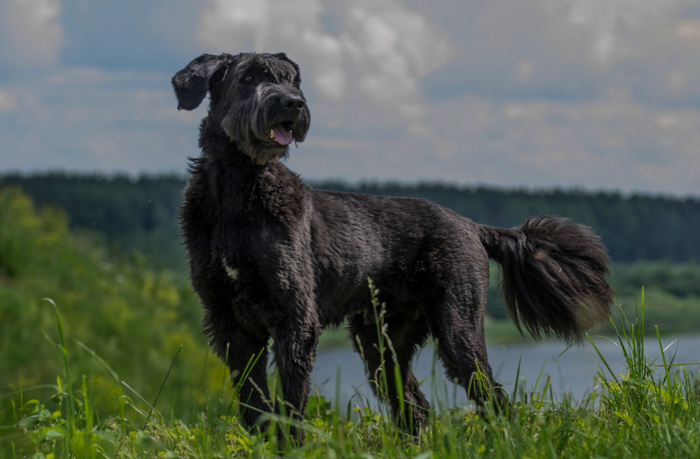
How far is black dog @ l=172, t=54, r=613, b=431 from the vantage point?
4453mm

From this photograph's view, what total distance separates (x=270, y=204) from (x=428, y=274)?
1251 mm

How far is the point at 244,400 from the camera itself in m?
4.60

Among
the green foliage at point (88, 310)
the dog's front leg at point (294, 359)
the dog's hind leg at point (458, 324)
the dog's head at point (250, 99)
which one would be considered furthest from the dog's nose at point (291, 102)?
the green foliage at point (88, 310)

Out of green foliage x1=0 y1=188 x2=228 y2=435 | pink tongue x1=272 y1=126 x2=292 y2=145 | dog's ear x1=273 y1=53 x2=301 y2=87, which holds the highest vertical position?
dog's ear x1=273 y1=53 x2=301 y2=87

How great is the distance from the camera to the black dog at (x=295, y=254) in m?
4.45

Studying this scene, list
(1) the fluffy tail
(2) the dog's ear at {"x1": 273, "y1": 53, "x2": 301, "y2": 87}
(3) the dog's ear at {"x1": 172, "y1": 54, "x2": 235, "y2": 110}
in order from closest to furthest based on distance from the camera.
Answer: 1. (3) the dog's ear at {"x1": 172, "y1": 54, "x2": 235, "y2": 110}
2. (2) the dog's ear at {"x1": 273, "y1": 53, "x2": 301, "y2": 87}
3. (1) the fluffy tail

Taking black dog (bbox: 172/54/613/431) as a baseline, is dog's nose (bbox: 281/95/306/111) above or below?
above

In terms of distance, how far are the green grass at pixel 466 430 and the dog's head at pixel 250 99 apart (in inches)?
60.9

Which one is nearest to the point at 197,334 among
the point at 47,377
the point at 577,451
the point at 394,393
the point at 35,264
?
the point at 35,264

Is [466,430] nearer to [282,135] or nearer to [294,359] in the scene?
[294,359]

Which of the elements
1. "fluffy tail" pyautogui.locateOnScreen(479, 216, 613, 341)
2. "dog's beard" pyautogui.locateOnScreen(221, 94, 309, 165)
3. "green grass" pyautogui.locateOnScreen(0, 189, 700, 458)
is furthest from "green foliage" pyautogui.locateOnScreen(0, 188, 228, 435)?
"dog's beard" pyautogui.locateOnScreen(221, 94, 309, 165)

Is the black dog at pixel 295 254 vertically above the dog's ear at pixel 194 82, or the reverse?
the dog's ear at pixel 194 82

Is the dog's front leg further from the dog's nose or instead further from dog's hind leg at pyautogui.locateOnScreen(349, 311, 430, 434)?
the dog's nose

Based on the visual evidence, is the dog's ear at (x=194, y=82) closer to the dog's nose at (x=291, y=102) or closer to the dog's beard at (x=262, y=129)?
the dog's beard at (x=262, y=129)
